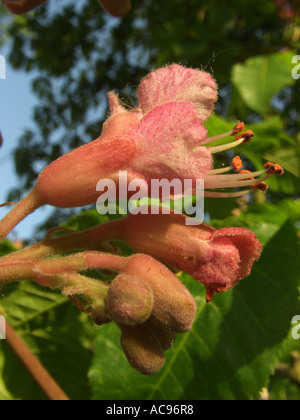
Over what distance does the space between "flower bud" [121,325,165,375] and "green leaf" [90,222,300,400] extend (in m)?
0.38

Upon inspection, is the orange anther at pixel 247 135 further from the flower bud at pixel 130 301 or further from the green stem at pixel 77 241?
the flower bud at pixel 130 301

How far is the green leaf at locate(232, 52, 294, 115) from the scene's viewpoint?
95.5 inches

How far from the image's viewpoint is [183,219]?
3.48 feet

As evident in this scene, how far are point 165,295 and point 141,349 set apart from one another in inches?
4.7

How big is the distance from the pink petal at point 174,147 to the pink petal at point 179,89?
7cm

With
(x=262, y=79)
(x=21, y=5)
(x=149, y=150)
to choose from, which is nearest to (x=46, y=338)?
(x=149, y=150)

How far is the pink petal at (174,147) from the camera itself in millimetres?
985

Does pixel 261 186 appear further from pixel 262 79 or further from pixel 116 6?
pixel 262 79

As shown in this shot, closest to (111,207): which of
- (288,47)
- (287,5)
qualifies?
(288,47)

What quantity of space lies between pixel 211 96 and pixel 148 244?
13.6 inches

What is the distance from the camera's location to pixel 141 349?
38.0 inches

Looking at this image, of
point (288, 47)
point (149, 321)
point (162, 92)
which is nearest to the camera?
point (149, 321)

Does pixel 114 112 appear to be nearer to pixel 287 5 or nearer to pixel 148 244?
pixel 148 244

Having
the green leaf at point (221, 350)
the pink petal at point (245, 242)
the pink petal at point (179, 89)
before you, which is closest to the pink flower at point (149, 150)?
the pink petal at point (179, 89)
